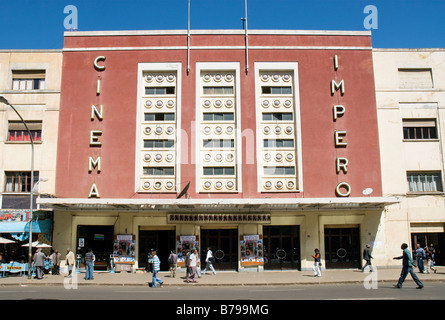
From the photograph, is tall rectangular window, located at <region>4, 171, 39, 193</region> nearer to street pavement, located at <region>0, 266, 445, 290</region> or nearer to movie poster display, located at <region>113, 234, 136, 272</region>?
street pavement, located at <region>0, 266, 445, 290</region>

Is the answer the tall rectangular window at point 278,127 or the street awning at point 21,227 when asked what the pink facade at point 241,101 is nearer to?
the tall rectangular window at point 278,127

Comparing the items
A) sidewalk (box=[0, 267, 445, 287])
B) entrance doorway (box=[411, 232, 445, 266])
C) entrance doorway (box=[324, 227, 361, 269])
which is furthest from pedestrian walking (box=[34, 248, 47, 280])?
entrance doorway (box=[411, 232, 445, 266])

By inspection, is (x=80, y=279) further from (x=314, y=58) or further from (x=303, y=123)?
(x=314, y=58)

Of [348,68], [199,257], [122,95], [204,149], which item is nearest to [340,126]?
[348,68]

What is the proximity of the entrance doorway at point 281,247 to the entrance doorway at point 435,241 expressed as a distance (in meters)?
7.79

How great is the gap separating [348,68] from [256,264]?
14.9m

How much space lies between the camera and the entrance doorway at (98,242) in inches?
1053

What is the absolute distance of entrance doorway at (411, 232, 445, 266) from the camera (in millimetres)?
27062

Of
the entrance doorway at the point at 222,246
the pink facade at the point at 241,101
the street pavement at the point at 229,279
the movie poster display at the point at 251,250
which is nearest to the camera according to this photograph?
the street pavement at the point at 229,279

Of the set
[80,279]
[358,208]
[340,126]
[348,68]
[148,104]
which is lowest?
[80,279]

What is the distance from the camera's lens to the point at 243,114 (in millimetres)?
27609

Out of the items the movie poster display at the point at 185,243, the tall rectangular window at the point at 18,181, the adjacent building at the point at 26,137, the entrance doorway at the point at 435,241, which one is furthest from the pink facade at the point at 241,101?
the entrance doorway at the point at 435,241

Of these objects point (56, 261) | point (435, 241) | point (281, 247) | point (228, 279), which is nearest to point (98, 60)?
point (56, 261)
